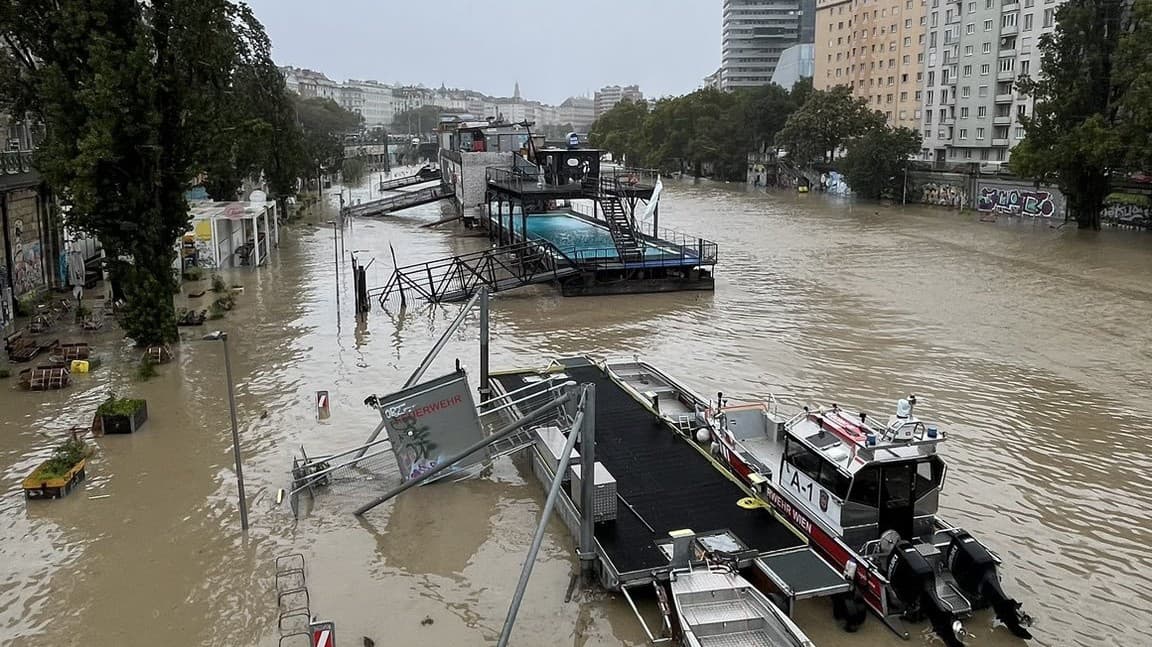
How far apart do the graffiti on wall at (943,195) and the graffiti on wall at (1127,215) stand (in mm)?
13211

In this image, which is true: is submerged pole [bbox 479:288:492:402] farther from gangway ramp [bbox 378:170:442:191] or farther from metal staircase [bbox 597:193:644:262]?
gangway ramp [bbox 378:170:442:191]

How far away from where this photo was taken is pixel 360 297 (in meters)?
29.9

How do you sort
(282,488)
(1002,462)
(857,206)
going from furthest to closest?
1. (857,206)
2. (1002,462)
3. (282,488)

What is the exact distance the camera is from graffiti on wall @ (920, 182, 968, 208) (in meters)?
67.7

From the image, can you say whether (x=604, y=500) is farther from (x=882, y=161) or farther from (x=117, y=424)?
(x=882, y=161)

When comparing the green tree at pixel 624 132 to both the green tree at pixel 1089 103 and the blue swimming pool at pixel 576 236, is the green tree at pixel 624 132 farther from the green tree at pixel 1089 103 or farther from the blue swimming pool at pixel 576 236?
the blue swimming pool at pixel 576 236

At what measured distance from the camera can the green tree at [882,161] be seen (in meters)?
73.9

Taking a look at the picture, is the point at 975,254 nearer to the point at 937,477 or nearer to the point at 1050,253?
the point at 1050,253

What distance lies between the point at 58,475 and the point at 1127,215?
191ft

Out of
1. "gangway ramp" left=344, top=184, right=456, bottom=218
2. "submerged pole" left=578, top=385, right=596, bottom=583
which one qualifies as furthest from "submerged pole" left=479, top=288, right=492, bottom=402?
"gangway ramp" left=344, top=184, right=456, bottom=218

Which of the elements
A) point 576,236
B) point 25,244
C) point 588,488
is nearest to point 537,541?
point 588,488

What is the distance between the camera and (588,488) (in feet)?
38.4

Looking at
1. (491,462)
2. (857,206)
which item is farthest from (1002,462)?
(857,206)

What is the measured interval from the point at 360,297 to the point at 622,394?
14264 millimetres
